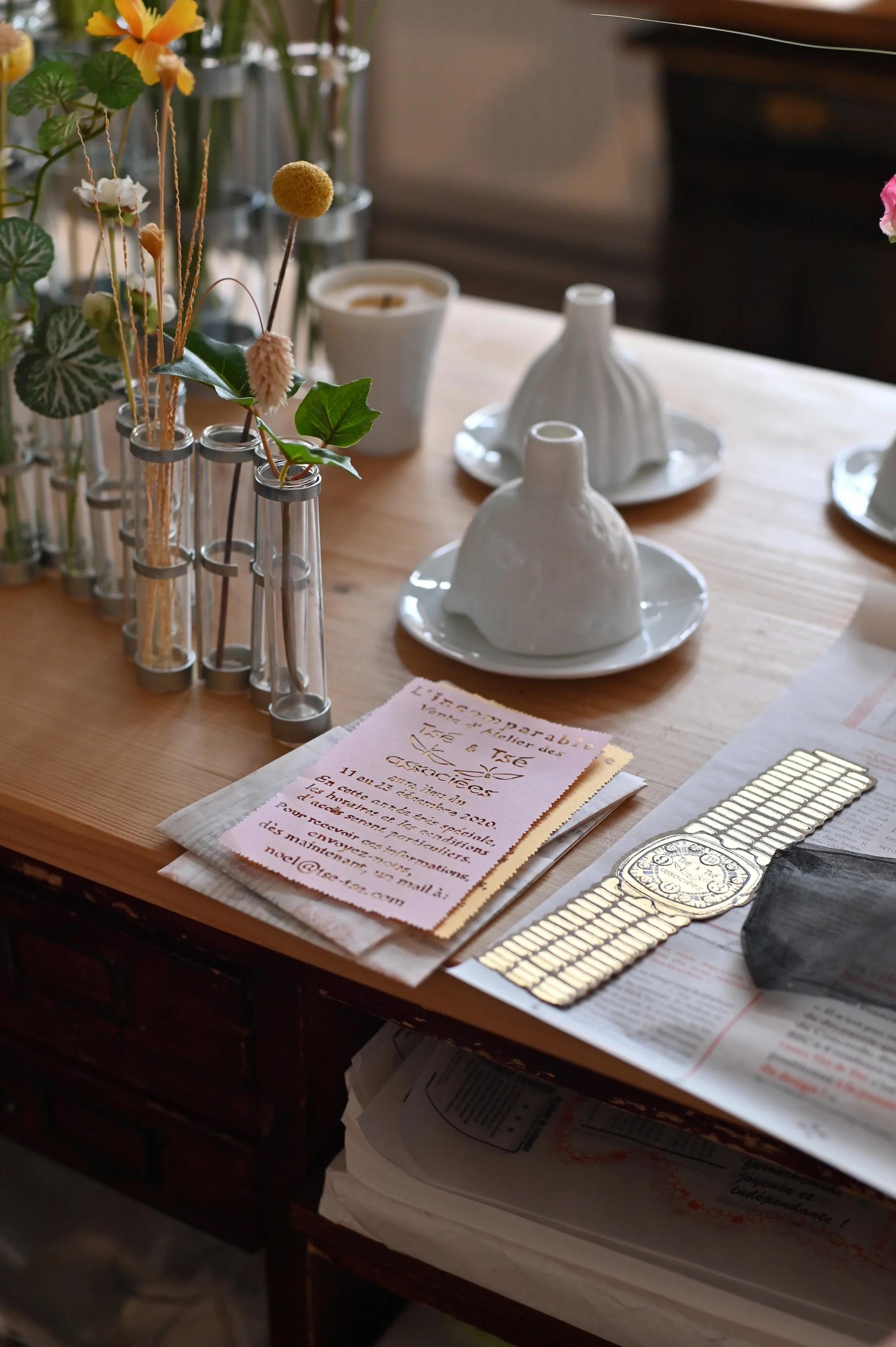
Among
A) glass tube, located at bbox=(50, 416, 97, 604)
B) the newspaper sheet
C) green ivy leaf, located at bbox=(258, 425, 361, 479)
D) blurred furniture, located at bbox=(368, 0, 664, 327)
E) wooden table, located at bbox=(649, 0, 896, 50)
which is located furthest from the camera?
blurred furniture, located at bbox=(368, 0, 664, 327)

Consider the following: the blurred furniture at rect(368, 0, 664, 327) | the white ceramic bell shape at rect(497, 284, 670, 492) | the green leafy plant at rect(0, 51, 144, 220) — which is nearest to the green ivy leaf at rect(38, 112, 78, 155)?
the green leafy plant at rect(0, 51, 144, 220)

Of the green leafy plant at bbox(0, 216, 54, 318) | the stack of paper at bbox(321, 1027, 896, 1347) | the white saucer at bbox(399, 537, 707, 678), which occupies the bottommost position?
the stack of paper at bbox(321, 1027, 896, 1347)

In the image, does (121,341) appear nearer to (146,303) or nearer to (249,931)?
(146,303)

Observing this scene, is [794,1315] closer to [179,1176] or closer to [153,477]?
[179,1176]

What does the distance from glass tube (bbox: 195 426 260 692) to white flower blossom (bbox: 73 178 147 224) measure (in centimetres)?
11

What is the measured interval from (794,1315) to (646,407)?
612 mm

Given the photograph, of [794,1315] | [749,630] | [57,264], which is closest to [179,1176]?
[794,1315]

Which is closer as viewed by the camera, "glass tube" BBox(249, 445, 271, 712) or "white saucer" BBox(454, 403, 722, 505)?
"glass tube" BBox(249, 445, 271, 712)

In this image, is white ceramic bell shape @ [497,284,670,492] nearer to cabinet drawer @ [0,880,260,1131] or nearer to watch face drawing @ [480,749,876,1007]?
watch face drawing @ [480,749,876,1007]

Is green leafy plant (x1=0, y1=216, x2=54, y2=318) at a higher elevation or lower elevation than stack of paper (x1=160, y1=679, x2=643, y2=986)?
higher

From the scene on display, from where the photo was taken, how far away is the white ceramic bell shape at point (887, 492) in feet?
3.04

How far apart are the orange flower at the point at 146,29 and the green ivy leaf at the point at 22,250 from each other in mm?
101

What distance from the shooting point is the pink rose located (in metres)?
0.69

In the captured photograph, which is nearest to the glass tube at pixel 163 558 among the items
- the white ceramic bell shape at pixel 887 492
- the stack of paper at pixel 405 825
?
the stack of paper at pixel 405 825
